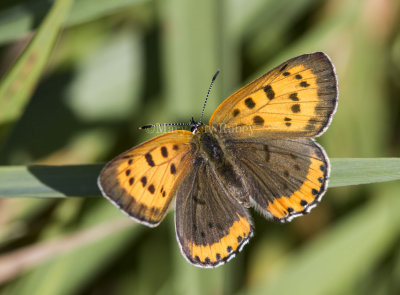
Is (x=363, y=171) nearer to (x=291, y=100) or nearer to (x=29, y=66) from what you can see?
(x=291, y=100)

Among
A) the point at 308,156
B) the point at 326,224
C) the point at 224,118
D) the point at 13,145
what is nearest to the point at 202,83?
the point at 224,118

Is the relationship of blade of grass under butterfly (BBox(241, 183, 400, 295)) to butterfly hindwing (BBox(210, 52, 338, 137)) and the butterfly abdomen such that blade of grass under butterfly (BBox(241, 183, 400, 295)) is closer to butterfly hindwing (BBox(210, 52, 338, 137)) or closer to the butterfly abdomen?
the butterfly abdomen

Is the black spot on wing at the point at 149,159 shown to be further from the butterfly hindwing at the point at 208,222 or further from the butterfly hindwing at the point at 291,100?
the butterfly hindwing at the point at 291,100

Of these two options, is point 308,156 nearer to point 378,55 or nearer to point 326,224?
point 326,224

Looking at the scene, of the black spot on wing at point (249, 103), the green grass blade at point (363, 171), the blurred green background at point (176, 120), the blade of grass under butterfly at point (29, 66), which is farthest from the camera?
the blurred green background at point (176, 120)

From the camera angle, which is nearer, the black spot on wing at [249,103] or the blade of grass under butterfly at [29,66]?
the blade of grass under butterfly at [29,66]

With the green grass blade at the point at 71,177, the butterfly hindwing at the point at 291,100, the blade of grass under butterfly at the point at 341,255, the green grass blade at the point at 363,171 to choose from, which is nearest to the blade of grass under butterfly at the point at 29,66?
the green grass blade at the point at 71,177
